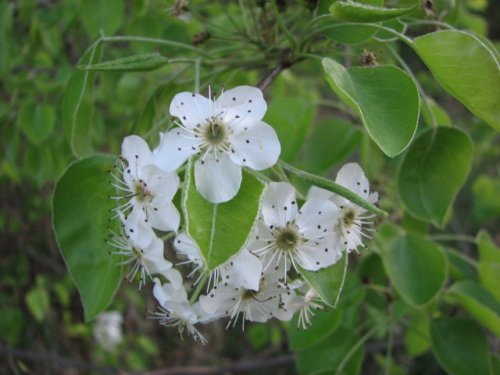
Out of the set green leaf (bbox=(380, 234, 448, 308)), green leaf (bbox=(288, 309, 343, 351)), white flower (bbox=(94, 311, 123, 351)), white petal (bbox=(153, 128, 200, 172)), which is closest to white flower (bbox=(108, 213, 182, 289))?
white petal (bbox=(153, 128, 200, 172))

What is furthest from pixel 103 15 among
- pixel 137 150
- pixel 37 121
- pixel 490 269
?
pixel 490 269

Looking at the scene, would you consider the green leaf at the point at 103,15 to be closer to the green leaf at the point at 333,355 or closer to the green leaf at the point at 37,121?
the green leaf at the point at 37,121

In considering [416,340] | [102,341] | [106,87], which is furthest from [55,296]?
[416,340]

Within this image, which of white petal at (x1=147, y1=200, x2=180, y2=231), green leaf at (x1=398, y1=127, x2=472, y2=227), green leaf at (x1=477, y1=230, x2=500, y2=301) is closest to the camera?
white petal at (x1=147, y1=200, x2=180, y2=231)

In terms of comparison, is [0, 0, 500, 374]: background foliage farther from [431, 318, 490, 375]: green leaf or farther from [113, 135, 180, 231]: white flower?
[113, 135, 180, 231]: white flower

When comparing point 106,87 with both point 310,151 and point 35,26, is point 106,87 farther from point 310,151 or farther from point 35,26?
point 310,151

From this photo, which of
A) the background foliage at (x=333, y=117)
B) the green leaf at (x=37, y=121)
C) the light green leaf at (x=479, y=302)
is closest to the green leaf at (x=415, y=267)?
the background foliage at (x=333, y=117)
